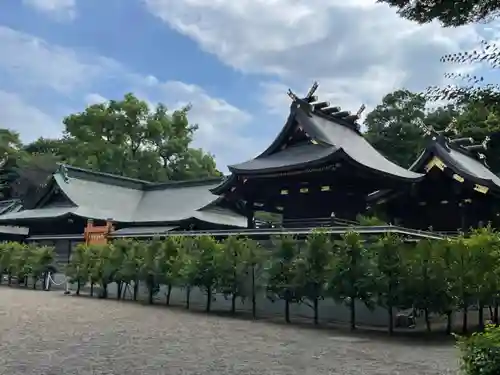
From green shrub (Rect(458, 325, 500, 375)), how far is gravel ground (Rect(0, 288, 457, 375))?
8.65 ft

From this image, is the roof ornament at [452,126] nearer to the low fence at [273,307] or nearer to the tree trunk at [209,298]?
the low fence at [273,307]

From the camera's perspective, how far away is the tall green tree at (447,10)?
12.2 ft

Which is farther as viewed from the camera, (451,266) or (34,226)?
(34,226)

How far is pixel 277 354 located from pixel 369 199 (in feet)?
33.4

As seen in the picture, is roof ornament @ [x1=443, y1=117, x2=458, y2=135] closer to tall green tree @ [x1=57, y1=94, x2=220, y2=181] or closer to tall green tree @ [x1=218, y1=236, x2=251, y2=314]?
tall green tree @ [x1=218, y1=236, x2=251, y2=314]

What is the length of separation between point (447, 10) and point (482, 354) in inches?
103

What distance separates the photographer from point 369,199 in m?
17.1

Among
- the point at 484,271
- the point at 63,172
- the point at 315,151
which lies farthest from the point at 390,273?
the point at 63,172

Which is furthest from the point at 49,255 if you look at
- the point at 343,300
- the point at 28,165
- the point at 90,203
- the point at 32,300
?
the point at 28,165

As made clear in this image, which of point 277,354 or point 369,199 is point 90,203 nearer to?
point 369,199

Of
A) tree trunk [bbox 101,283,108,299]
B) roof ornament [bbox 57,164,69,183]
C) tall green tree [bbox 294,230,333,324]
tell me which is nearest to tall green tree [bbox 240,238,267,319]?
tall green tree [bbox 294,230,333,324]

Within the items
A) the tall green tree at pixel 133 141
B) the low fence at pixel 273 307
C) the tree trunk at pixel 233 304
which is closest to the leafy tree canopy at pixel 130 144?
the tall green tree at pixel 133 141

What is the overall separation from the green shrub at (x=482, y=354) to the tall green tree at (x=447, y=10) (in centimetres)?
245

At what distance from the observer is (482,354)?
4.02 m
